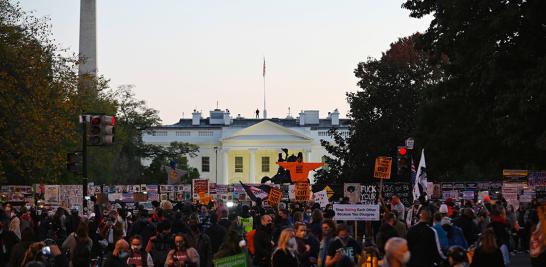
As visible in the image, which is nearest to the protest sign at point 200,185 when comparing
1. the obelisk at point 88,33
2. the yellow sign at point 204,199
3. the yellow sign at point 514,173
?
the yellow sign at point 204,199

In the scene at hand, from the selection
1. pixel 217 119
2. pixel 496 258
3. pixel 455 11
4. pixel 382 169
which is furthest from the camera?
pixel 217 119

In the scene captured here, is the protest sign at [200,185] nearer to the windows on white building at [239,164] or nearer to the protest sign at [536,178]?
the protest sign at [536,178]

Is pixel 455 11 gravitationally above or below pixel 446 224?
above

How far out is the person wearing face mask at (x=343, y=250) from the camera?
14133 millimetres

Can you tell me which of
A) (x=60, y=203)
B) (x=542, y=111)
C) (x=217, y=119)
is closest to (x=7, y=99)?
(x=60, y=203)

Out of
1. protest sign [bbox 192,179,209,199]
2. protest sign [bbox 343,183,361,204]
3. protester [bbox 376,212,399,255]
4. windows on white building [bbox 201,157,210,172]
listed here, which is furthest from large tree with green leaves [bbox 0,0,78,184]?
windows on white building [bbox 201,157,210,172]

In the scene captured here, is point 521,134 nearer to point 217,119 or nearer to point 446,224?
point 446,224

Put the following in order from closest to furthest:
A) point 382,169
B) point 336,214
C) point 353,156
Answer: point 336,214 < point 382,169 < point 353,156

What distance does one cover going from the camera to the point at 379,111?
70938 mm

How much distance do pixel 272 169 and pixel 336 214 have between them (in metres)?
136

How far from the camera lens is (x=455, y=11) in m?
36.2

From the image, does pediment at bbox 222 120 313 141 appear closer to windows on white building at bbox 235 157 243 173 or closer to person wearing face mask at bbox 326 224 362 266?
windows on white building at bbox 235 157 243 173

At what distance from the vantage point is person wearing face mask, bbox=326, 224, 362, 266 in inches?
556

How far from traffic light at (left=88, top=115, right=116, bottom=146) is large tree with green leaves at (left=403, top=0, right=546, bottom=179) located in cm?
1260
